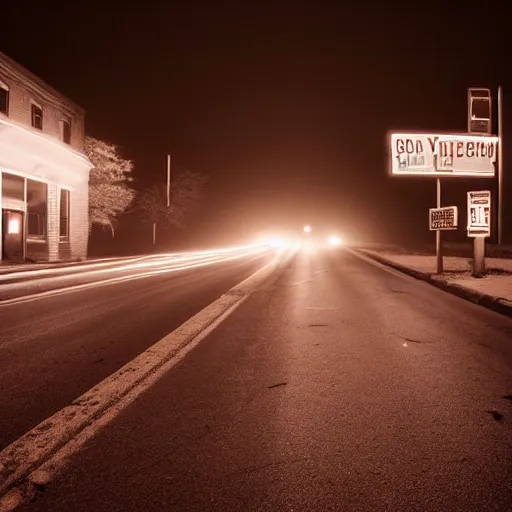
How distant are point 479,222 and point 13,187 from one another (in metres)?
19.6

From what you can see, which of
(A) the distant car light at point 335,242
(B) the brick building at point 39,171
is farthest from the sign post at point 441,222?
(A) the distant car light at point 335,242

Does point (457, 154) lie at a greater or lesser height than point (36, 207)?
greater

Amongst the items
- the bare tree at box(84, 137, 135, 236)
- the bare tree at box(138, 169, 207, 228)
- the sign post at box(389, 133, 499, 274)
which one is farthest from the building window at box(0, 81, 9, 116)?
the bare tree at box(138, 169, 207, 228)

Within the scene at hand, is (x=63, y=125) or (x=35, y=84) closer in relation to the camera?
(x=35, y=84)

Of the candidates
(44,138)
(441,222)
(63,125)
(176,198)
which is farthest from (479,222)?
(176,198)

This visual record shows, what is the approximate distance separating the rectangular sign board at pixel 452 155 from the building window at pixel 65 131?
18.9 meters

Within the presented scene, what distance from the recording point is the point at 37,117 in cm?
2255

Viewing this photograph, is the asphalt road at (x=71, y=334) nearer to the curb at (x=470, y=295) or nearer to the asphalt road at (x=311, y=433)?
Answer: the asphalt road at (x=311, y=433)

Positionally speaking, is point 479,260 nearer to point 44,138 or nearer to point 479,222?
point 479,222

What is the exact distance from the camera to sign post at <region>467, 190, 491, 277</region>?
13680 millimetres

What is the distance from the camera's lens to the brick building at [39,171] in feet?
65.1

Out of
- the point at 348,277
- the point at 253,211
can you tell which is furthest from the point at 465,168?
the point at 253,211

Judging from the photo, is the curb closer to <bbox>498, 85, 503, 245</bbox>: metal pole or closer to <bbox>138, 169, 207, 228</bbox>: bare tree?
<bbox>498, 85, 503, 245</bbox>: metal pole

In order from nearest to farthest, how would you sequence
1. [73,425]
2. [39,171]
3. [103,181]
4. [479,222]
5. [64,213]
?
1. [73,425]
2. [479,222]
3. [39,171]
4. [64,213]
5. [103,181]
